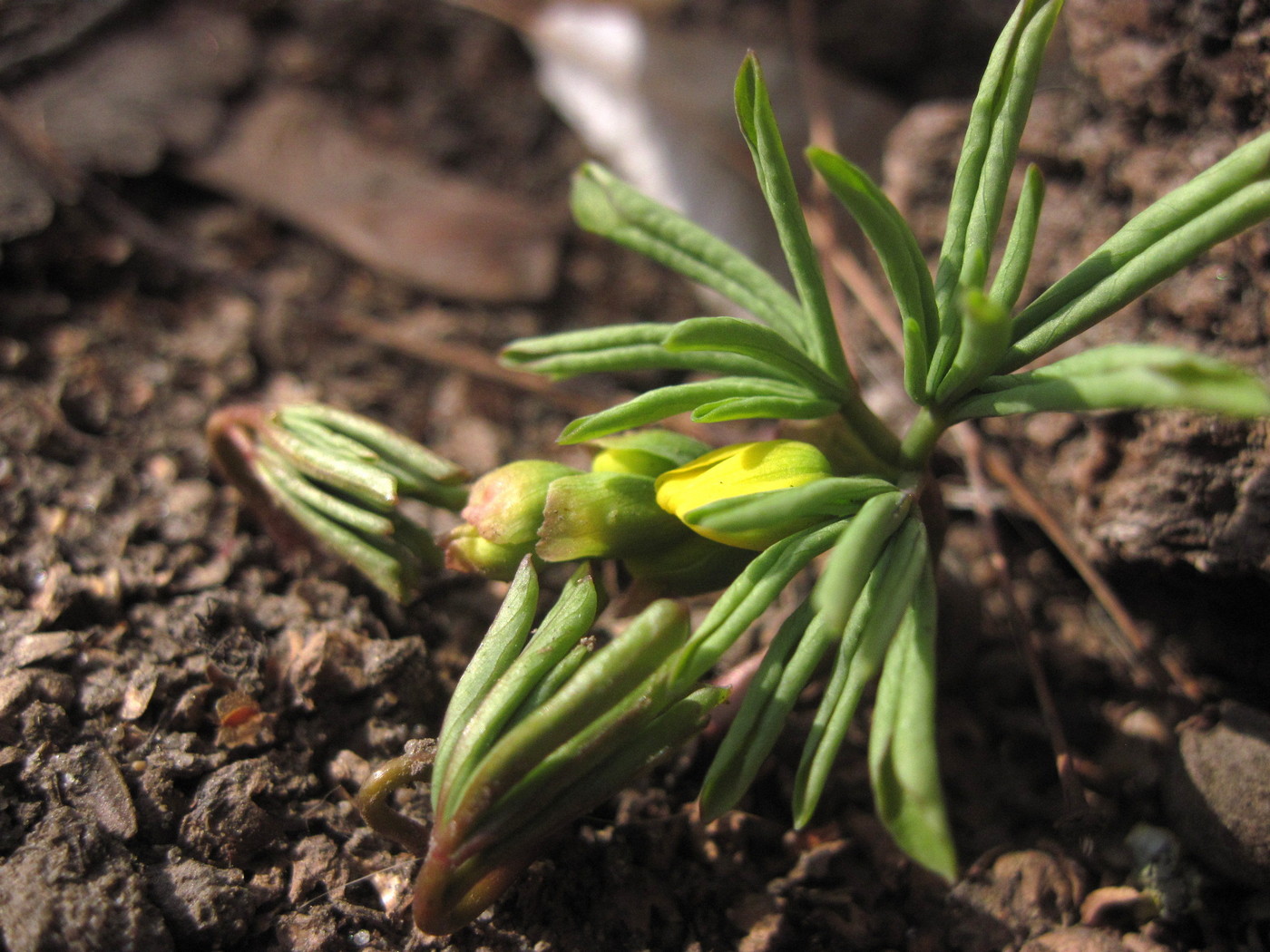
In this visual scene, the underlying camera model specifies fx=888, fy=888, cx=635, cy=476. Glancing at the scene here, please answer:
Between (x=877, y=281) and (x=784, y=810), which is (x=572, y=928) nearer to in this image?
(x=784, y=810)

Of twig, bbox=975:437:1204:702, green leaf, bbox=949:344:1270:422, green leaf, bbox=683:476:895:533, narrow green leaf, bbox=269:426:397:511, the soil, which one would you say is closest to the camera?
green leaf, bbox=949:344:1270:422

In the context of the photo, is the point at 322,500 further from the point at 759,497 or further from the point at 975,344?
the point at 975,344

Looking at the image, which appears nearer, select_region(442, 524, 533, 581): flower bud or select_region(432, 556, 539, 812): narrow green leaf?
select_region(432, 556, 539, 812): narrow green leaf

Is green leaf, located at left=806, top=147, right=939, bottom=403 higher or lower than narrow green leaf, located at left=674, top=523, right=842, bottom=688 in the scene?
higher

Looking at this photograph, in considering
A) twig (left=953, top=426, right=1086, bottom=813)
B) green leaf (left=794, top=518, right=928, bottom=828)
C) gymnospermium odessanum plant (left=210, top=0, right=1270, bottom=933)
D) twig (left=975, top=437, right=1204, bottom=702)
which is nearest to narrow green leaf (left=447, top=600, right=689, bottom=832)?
gymnospermium odessanum plant (left=210, top=0, right=1270, bottom=933)

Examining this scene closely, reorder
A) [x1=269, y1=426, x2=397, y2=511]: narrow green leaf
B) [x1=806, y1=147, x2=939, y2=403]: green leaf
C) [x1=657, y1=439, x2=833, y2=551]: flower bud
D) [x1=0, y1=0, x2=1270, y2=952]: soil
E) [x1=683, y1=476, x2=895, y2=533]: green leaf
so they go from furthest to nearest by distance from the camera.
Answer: [x1=269, y1=426, x2=397, y2=511]: narrow green leaf → [x1=0, y1=0, x2=1270, y2=952]: soil → [x1=657, y1=439, x2=833, y2=551]: flower bud → [x1=806, y1=147, x2=939, y2=403]: green leaf → [x1=683, y1=476, x2=895, y2=533]: green leaf

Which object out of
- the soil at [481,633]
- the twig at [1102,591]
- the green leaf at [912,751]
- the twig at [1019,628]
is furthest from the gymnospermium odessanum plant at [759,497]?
the twig at [1102,591]

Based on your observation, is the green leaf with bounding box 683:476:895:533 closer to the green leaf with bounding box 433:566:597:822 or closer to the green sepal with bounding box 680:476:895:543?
the green sepal with bounding box 680:476:895:543

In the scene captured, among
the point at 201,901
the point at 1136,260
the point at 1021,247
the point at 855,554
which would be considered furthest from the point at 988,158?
the point at 201,901
